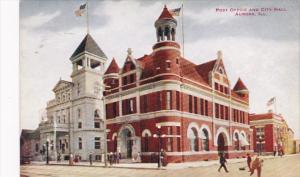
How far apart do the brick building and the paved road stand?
0.21 metres

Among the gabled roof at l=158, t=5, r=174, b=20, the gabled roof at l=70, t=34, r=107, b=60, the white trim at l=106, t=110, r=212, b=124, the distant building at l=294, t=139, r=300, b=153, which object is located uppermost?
the gabled roof at l=158, t=5, r=174, b=20

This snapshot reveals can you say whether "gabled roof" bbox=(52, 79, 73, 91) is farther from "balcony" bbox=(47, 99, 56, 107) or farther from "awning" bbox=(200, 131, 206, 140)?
"awning" bbox=(200, 131, 206, 140)

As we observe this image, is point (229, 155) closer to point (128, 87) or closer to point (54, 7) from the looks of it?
point (128, 87)

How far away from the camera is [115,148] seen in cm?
682

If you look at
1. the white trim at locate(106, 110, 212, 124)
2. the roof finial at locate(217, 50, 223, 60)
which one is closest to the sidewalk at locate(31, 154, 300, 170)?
the white trim at locate(106, 110, 212, 124)

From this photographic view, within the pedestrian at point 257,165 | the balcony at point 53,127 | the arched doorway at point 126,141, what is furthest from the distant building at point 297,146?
the balcony at point 53,127

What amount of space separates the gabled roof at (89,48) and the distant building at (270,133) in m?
2.34

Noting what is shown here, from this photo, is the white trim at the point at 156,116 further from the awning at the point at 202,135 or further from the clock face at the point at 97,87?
the clock face at the point at 97,87

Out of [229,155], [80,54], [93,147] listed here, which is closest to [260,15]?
[229,155]

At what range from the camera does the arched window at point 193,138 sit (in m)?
6.65

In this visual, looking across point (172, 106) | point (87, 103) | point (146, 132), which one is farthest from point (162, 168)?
point (87, 103)

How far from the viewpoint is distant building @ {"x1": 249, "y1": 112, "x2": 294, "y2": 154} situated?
659 centimetres

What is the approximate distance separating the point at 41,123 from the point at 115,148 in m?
1.10

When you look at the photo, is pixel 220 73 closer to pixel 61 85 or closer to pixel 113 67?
pixel 113 67
